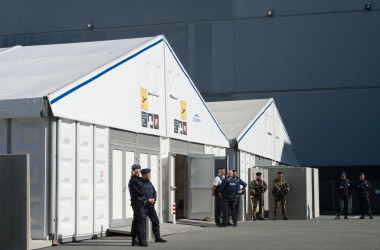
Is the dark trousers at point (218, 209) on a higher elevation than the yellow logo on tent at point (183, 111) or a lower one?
lower

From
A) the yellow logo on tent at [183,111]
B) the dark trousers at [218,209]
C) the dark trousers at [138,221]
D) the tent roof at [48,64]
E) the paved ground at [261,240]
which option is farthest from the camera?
the yellow logo on tent at [183,111]

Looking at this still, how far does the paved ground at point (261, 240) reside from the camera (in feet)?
47.9

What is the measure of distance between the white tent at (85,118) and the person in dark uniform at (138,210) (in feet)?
4.45

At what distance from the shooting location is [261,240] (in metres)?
16.2

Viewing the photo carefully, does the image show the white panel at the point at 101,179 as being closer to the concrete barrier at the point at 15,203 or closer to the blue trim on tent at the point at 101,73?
the blue trim on tent at the point at 101,73

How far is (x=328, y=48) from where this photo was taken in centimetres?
4203

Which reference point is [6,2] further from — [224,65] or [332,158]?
[332,158]

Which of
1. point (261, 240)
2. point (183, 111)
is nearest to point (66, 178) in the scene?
point (261, 240)

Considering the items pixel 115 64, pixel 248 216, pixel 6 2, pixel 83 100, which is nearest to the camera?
pixel 83 100

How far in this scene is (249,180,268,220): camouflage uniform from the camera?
26312 mm

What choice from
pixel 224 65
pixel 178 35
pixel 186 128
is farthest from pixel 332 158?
pixel 186 128

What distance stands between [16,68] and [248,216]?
1113 cm

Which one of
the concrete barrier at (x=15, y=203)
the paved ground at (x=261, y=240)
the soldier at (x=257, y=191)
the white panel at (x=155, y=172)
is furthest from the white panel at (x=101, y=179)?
the soldier at (x=257, y=191)

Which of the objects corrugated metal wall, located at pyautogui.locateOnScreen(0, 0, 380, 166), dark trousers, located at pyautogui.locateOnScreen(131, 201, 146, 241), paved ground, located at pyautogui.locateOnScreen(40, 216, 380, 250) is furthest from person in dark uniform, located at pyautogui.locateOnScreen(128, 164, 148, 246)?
corrugated metal wall, located at pyautogui.locateOnScreen(0, 0, 380, 166)
